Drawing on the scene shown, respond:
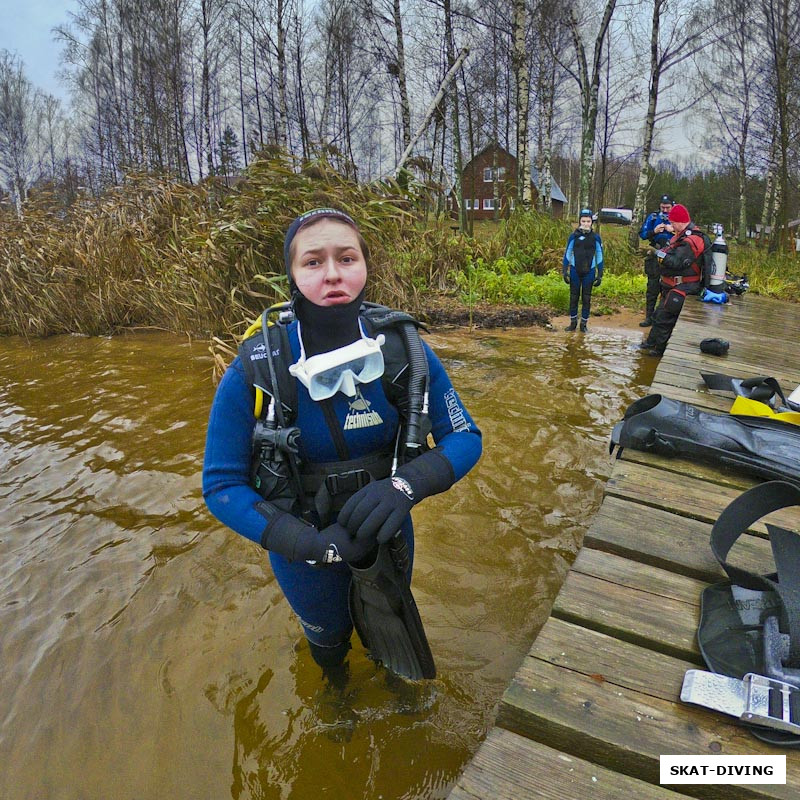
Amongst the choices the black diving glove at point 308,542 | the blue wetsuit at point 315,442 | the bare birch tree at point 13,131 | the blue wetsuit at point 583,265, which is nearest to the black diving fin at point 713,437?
the blue wetsuit at point 315,442

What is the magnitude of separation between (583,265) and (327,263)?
755 cm

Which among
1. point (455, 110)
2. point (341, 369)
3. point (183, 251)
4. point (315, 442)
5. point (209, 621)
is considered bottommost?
point (209, 621)

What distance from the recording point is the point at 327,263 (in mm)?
1634

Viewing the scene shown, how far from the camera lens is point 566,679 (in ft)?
4.35

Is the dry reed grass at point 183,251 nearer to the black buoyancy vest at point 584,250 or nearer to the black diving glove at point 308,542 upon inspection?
the black buoyancy vest at point 584,250

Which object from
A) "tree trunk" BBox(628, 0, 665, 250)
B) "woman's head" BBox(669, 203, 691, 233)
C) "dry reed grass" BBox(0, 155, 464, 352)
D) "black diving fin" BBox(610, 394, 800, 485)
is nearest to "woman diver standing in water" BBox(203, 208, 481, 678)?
"black diving fin" BBox(610, 394, 800, 485)

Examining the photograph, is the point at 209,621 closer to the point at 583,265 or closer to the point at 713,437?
the point at 713,437

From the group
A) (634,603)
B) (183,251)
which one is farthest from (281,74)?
(634,603)

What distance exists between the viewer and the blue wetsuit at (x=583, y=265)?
833 cm

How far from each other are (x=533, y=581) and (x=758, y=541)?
1.32m

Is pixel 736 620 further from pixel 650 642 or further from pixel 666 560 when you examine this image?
pixel 666 560

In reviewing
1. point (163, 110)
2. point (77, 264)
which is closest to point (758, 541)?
point (77, 264)

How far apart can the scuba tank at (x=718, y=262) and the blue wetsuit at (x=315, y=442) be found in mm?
6777

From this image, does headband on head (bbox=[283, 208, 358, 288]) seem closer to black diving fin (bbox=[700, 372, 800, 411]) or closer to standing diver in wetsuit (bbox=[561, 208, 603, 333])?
black diving fin (bbox=[700, 372, 800, 411])
